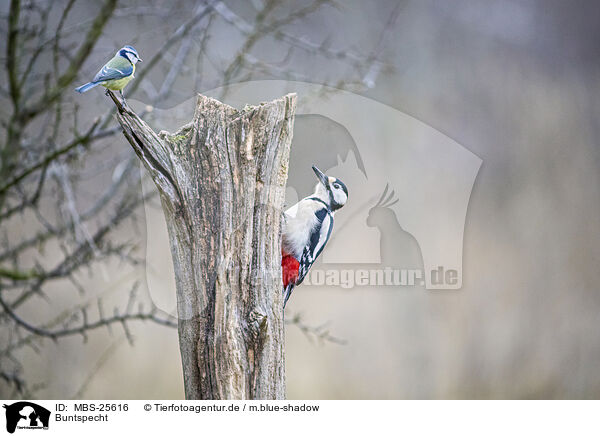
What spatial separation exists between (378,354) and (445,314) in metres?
0.24

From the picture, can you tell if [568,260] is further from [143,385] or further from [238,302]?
[143,385]

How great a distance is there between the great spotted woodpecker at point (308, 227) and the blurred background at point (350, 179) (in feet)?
0.15

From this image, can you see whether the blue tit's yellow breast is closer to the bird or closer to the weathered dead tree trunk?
the bird

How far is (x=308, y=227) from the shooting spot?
1.35 m

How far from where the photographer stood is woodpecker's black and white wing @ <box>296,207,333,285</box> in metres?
1.37

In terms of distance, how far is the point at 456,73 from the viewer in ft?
6.23
